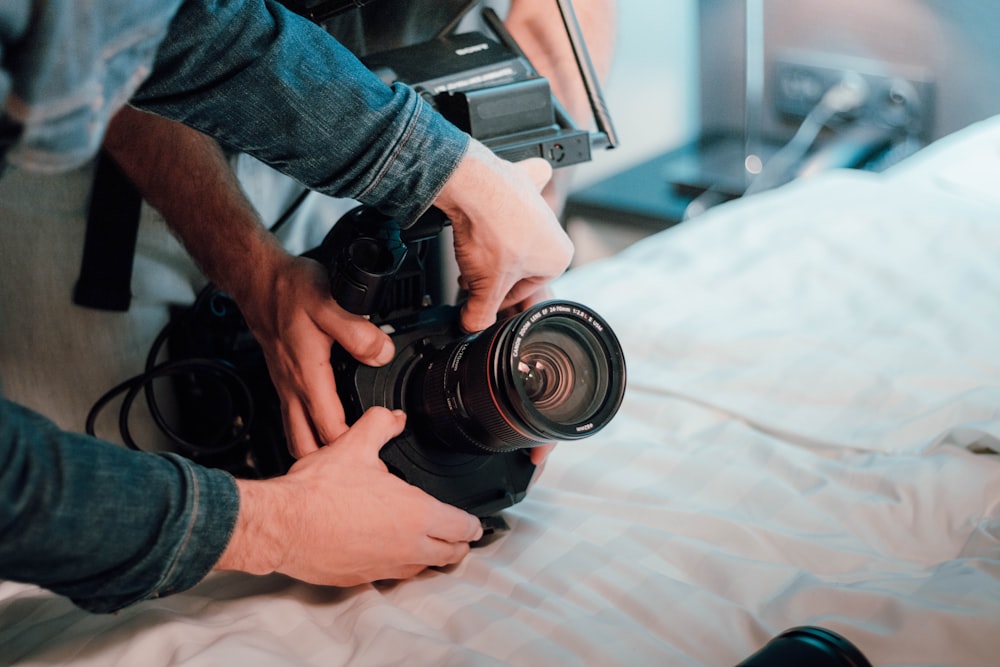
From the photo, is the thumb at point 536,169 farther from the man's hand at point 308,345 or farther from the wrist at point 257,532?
the wrist at point 257,532

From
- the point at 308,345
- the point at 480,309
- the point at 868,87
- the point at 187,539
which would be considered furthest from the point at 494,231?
the point at 868,87

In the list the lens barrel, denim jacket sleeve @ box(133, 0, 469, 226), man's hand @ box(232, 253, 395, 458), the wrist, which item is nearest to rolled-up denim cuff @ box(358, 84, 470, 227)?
denim jacket sleeve @ box(133, 0, 469, 226)

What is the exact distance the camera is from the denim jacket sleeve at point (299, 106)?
0.65 m

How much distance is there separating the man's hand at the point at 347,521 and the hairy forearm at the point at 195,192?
225 mm

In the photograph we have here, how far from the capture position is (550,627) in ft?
2.45

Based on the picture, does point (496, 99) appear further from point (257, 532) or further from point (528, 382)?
point (257, 532)

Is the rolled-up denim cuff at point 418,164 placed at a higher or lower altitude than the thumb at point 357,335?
higher

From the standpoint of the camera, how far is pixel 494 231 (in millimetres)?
773

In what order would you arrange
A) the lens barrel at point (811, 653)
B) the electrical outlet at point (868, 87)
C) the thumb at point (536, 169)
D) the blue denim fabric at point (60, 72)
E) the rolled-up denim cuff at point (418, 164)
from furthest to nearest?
the electrical outlet at point (868, 87)
the thumb at point (536, 169)
the rolled-up denim cuff at point (418, 164)
the lens barrel at point (811, 653)
the blue denim fabric at point (60, 72)

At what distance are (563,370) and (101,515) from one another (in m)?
0.37

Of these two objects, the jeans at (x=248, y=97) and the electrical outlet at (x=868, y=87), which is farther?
the electrical outlet at (x=868, y=87)

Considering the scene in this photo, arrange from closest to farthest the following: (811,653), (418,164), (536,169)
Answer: (811,653) < (418,164) < (536,169)

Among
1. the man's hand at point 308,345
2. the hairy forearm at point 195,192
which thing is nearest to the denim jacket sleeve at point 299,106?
the man's hand at point 308,345

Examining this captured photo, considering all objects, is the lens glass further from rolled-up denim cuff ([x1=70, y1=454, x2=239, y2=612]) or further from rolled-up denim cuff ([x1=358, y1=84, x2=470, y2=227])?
rolled-up denim cuff ([x1=70, y1=454, x2=239, y2=612])
